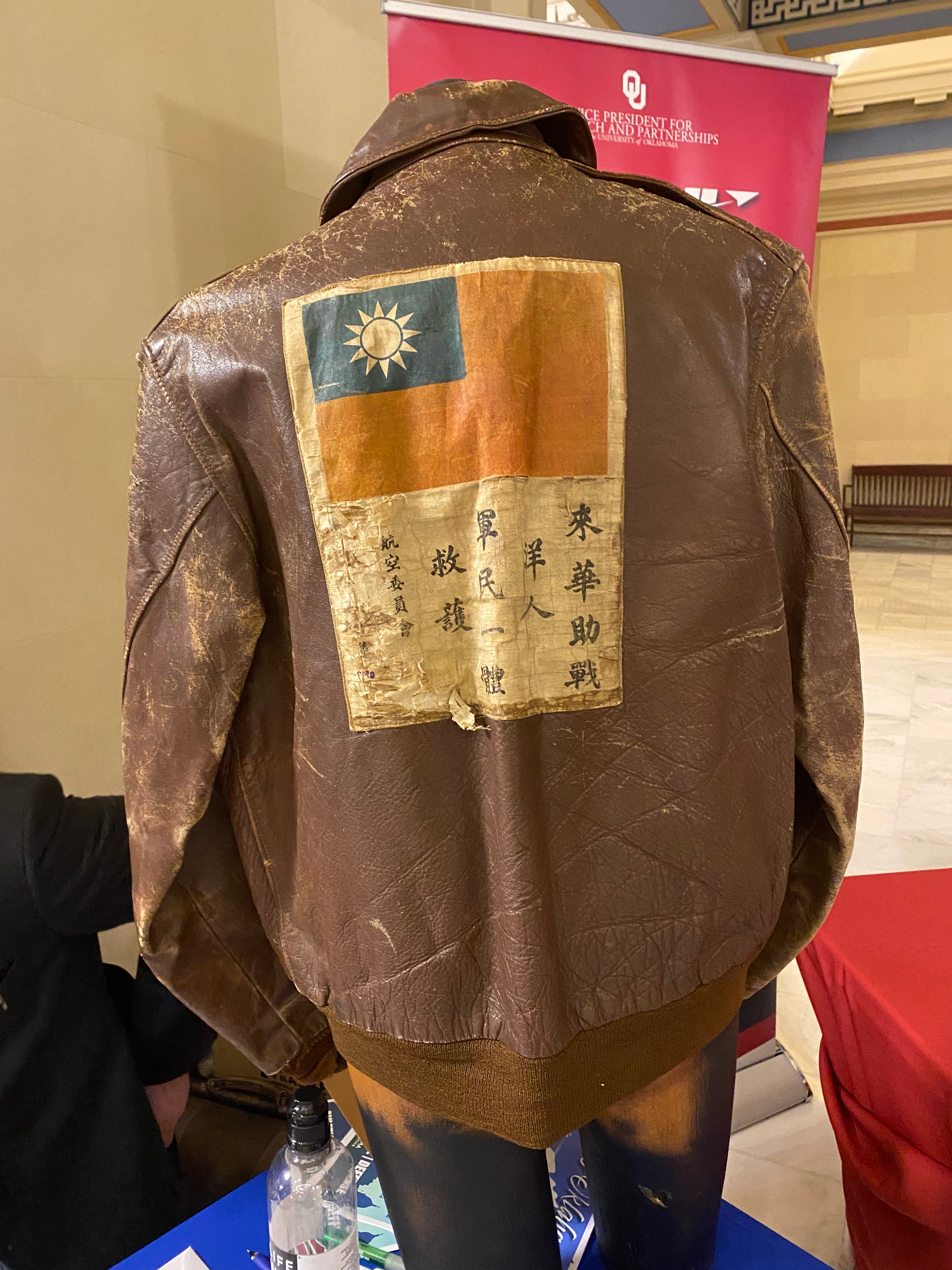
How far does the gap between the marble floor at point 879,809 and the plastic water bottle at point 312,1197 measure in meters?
0.91

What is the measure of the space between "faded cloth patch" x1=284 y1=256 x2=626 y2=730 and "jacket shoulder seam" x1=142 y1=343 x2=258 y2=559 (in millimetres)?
73

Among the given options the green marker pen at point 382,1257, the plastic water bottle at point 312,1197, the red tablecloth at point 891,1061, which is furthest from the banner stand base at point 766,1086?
the plastic water bottle at point 312,1197

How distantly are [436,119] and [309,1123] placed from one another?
3.21 ft

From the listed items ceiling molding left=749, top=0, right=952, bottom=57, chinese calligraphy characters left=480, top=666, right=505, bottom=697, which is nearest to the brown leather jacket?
chinese calligraphy characters left=480, top=666, right=505, bottom=697

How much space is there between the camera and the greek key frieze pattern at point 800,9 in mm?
4906

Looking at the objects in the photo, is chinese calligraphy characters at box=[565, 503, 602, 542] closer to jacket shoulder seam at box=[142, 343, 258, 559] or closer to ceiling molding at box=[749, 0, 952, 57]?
jacket shoulder seam at box=[142, 343, 258, 559]

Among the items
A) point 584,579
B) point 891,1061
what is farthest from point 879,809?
point 584,579

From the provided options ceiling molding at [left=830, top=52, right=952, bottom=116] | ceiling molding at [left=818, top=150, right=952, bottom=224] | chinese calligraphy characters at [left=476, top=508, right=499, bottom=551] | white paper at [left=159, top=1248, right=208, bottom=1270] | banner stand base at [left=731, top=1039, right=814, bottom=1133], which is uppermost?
ceiling molding at [left=830, top=52, right=952, bottom=116]

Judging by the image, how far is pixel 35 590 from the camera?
1508mm

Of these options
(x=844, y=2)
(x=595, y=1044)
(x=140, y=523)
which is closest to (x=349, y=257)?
(x=140, y=523)

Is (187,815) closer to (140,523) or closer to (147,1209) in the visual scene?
(140,523)

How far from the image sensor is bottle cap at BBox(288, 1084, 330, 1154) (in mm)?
950

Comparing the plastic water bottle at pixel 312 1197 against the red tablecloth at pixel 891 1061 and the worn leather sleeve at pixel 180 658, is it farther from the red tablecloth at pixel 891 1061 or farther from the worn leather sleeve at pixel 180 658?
the red tablecloth at pixel 891 1061

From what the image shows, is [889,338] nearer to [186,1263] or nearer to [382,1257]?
[382,1257]
